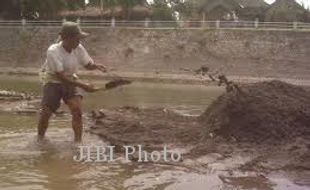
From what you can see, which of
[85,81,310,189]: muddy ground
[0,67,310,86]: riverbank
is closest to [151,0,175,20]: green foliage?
[0,67,310,86]: riverbank

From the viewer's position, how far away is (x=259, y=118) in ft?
32.9

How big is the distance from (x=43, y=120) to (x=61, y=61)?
1.01 m

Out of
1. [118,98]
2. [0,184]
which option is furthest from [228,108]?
[118,98]

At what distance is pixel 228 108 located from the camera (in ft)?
33.8

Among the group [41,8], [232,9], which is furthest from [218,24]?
[41,8]

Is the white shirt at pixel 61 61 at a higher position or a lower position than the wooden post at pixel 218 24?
lower

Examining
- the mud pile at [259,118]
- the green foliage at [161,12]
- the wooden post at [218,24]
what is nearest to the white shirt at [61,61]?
the mud pile at [259,118]

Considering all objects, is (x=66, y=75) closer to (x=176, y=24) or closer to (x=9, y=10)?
(x=176, y=24)

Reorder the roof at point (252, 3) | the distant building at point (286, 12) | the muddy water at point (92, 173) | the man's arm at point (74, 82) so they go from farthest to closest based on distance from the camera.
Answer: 1. the roof at point (252, 3)
2. the distant building at point (286, 12)
3. the man's arm at point (74, 82)
4. the muddy water at point (92, 173)

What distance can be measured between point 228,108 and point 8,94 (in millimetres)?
8358

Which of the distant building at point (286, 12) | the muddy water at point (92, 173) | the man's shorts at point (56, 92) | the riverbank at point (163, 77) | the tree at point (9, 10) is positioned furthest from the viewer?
the distant building at point (286, 12)

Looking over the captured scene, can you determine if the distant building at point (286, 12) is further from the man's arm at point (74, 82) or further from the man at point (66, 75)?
the man's arm at point (74, 82)

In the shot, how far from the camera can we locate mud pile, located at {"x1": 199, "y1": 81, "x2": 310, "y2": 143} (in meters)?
9.91

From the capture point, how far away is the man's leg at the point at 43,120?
33.9 ft
